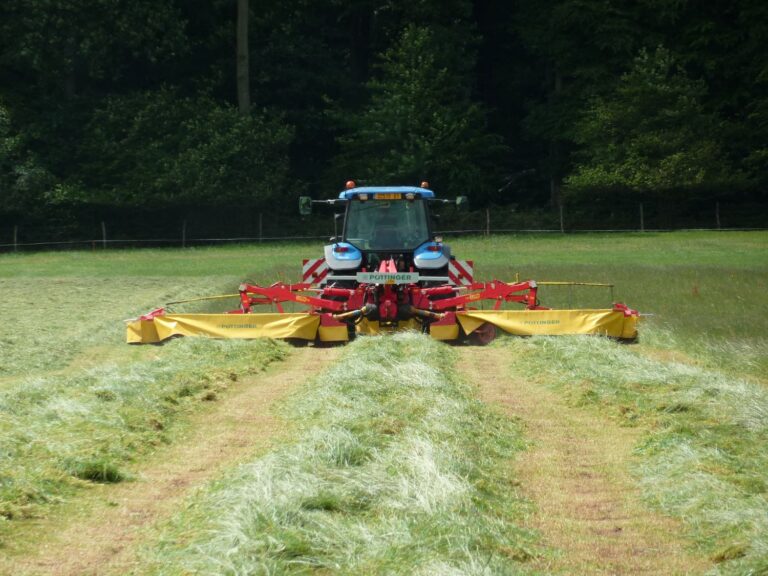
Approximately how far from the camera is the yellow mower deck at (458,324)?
16.6 metres

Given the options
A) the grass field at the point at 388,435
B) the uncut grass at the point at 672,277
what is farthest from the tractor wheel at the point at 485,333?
the uncut grass at the point at 672,277

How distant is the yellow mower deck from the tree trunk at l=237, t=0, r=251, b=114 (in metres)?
33.3

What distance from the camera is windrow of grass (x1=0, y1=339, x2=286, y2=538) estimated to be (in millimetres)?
7676

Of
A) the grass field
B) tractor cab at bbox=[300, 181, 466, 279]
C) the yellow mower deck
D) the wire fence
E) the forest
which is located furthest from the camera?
the forest

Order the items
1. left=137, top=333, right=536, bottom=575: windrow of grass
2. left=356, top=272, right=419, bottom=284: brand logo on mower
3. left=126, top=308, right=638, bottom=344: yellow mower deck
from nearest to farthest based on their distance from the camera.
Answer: left=137, top=333, right=536, bottom=575: windrow of grass
left=126, top=308, right=638, bottom=344: yellow mower deck
left=356, top=272, right=419, bottom=284: brand logo on mower

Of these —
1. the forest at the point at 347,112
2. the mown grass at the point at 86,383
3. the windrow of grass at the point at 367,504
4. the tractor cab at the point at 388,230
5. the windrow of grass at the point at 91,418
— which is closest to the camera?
the windrow of grass at the point at 367,504

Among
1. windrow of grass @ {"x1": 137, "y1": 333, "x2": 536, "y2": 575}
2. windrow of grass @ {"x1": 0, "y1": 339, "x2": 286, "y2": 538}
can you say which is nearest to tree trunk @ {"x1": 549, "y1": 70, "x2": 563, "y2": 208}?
windrow of grass @ {"x1": 0, "y1": 339, "x2": 286, "y2": 538}

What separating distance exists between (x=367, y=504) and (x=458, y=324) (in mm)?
9960

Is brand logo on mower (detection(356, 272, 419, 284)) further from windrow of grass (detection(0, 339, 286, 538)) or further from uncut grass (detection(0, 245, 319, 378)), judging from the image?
uncut grass (detection(0, 245, 319, 378))

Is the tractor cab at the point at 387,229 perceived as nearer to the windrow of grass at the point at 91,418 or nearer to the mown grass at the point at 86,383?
the mown grass at the point at 86,383

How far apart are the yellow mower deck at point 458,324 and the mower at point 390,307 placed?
1cm

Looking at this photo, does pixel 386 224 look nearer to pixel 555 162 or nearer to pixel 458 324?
pixel 458 324

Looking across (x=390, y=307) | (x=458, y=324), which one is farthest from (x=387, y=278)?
(x=458, y=324)

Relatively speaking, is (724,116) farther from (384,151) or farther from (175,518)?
(175,518)
